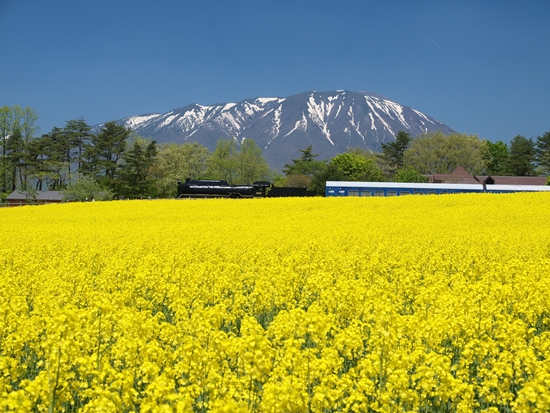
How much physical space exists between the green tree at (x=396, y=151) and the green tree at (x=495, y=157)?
1817 centimetres

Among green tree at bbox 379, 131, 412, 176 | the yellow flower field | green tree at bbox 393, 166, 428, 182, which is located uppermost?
green tree at bbox 379, 131, 412, 176

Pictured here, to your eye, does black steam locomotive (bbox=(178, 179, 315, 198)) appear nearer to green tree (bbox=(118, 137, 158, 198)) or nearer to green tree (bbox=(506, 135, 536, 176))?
green tree (bbox=(118, 137, 158, 198))

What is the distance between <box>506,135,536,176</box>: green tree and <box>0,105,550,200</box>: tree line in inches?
8.0

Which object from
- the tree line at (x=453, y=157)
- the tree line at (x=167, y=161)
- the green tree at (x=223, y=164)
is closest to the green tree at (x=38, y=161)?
the tree line at (x=167, y=161)

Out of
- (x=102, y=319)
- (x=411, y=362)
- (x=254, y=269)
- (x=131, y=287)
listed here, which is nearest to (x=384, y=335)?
(x=411, y=362)

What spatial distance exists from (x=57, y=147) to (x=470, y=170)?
84839mm

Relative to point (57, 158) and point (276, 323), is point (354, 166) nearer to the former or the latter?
point (57, 158)

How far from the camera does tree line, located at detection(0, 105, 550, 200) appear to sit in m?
80.3

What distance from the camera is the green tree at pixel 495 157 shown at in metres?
123

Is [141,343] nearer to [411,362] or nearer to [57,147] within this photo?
[411,362]

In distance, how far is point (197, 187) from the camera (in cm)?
5609

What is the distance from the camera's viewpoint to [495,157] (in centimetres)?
13600

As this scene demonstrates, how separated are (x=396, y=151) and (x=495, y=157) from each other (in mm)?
28369

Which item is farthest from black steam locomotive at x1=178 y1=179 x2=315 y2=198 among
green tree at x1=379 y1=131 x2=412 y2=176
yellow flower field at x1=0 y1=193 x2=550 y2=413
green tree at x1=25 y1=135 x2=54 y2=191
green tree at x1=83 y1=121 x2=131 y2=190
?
green tree at x1=379 y1=131 x2=412 y2=176
